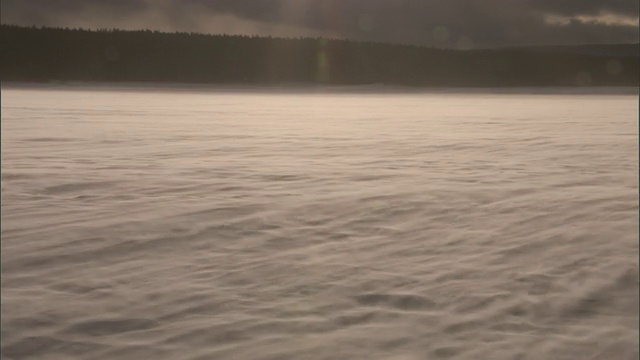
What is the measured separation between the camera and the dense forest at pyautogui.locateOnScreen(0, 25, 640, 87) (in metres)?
44.8

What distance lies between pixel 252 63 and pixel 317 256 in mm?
43674

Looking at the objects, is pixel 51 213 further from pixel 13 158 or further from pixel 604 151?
pixel 604 151

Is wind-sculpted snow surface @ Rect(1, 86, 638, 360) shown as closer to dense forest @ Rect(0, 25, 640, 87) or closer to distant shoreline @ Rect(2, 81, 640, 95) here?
distant shoreline @ Rect(2, 81, 640, 95)

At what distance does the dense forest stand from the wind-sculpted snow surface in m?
37.9

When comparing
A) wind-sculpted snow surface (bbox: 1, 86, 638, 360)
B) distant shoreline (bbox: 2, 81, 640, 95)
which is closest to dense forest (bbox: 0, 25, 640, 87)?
distant shoreline (bbox: 2, 81, 640, 95)

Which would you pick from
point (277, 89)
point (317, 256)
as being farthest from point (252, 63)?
point (317, 256)

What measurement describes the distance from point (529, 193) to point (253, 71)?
41576 mm

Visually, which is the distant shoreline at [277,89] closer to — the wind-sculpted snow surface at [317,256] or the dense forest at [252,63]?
the dense forest at [252,63]

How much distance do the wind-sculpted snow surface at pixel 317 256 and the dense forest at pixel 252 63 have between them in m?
37.9

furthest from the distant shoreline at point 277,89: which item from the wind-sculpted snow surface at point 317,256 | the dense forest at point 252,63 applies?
the wind-sculpted snow surface at point 317,256

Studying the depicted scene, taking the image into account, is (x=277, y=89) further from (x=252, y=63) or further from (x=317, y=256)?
(x=317, y=256)

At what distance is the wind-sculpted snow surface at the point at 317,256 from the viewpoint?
9.29 ft

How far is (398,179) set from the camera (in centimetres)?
648

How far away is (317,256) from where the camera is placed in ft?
13.0
